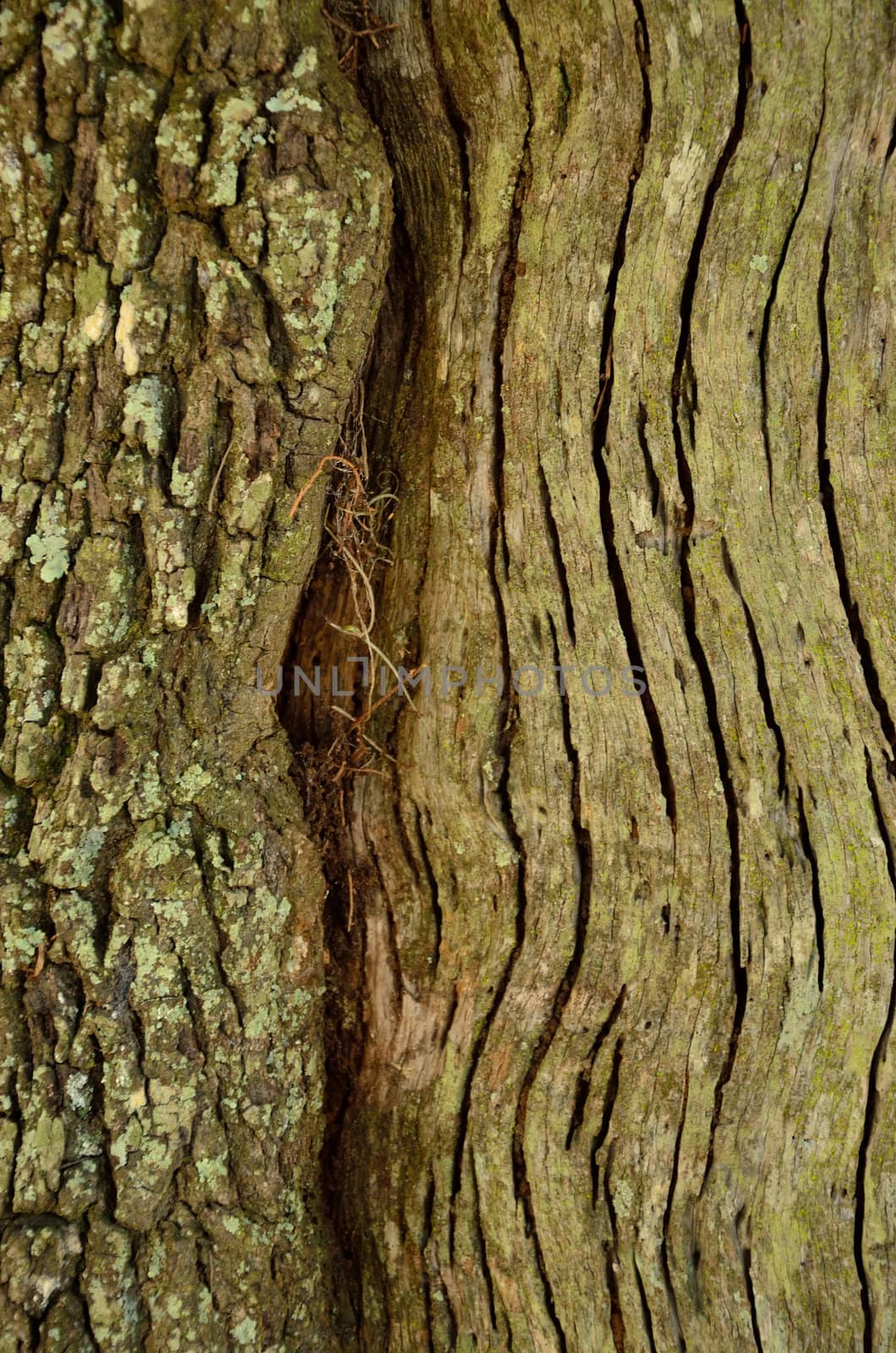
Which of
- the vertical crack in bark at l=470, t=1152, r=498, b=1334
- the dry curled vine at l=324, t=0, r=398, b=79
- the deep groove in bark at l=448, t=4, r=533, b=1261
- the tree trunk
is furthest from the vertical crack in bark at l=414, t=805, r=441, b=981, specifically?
the dry curled vine at l=324, t=0, r=398, b=79

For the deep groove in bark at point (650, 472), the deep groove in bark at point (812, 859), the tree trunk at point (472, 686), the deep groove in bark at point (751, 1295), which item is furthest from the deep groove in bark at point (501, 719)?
the deep groove in bark at point (812, 859)

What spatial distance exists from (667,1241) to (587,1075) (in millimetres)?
328

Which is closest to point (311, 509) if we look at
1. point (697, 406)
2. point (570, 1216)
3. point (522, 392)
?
point (522, 392)

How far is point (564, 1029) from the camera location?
5.72 ft

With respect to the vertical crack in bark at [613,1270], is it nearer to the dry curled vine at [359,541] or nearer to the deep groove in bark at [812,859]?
the deep groove in bark at [812,859]

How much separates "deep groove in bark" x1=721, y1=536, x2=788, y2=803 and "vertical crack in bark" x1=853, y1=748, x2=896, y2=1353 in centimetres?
16

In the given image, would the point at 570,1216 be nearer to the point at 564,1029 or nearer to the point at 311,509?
the point at 564,1029

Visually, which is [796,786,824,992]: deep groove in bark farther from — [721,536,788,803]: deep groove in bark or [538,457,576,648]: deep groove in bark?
[538,457,576,648]: deep groove in bark

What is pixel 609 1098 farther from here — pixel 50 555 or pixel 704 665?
pixel 50 555

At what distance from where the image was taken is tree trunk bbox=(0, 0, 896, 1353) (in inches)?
60.7

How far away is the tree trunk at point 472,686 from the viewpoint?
5.06 feet

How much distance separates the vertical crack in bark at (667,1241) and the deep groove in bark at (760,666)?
59 centimetres

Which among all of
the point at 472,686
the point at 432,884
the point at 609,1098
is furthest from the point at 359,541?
the point at 609,1098

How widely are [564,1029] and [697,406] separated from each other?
118 cm
